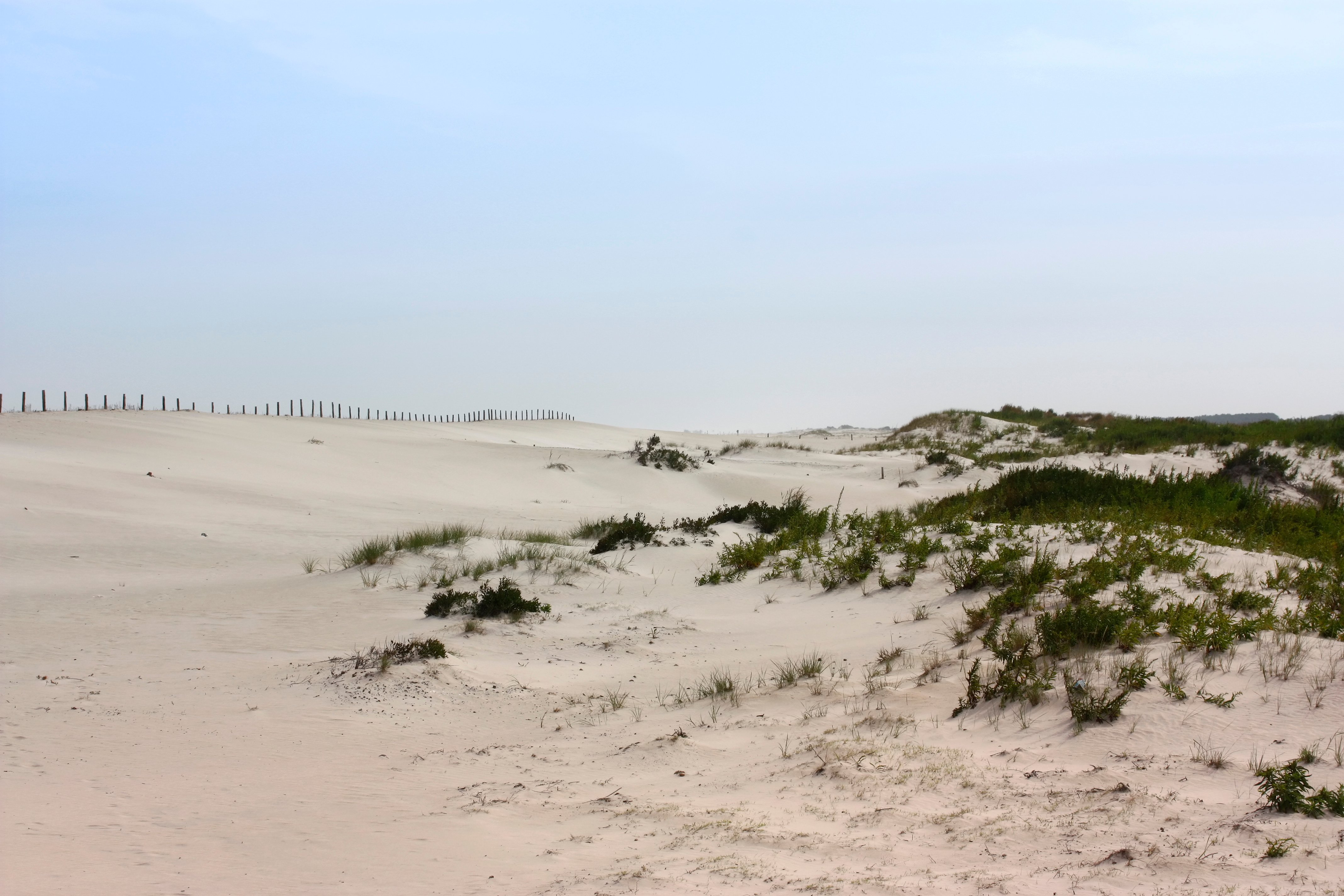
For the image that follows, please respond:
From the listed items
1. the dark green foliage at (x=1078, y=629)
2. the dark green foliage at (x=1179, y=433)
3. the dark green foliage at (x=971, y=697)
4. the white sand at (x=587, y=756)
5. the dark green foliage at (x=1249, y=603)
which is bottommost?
the white sand at (x=587, y=756)

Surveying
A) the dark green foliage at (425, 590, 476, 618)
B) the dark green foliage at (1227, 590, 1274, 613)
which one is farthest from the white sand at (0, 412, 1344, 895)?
the dark green foliage at (1227, 590, 1274, 613)

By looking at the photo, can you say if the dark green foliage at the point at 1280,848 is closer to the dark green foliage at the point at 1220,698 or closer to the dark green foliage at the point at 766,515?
the dark green foliage at the point at 1220,698

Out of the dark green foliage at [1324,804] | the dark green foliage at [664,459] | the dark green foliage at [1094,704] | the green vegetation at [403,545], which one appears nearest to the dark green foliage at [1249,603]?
the dark green foliage at [1094,704]

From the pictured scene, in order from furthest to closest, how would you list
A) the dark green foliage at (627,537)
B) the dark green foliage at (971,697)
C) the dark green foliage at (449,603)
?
the dark green foliage at (627,537), the dark green foliage at (449,603), the dark green foliage at (971,697)

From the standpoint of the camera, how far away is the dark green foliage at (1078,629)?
605cm

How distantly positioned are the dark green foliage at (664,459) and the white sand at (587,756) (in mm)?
15547

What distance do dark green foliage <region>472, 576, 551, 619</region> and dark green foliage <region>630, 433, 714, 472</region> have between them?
17335 millimetres

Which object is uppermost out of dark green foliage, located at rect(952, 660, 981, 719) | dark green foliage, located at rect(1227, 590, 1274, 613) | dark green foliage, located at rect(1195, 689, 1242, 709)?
dark green foliage, located at rect(1227, 590, 1274, 613)

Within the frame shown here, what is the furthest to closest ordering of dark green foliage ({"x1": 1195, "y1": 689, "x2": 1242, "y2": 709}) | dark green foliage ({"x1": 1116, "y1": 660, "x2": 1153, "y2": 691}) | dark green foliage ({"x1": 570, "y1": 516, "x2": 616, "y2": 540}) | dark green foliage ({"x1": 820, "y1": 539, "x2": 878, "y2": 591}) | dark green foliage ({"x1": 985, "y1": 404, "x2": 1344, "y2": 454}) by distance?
dark green foliage ({"x1": 985, "y1": 404, "x2": 1344, "y2": 454})
dark green foliage ({"x1": 570, "y1": 516, "x2": 616, "y2": 540})
dark green foliage ({"x1": 820, "y1": 539, "x2": 878, "y2": 591})
dark green foliage ({"x1": 1116, "y1": 660, "x2": 1153, "y2": 691})
dark green foliage ({"x1": 1195, "y1": 689, "x2": 1242, "y2": 709})

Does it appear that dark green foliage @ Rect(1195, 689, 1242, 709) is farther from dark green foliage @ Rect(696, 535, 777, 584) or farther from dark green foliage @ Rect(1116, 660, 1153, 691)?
dark green foliage @ Rect(696, 535, 777, 584)

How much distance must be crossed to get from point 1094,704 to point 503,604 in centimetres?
535

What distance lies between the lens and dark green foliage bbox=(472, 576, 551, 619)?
883 cm

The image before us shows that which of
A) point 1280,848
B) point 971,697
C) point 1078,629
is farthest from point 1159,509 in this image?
point 1280,848

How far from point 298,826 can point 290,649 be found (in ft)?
13.1
